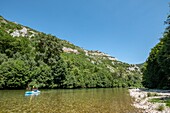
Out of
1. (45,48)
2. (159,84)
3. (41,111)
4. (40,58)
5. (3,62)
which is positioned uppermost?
(45,48)

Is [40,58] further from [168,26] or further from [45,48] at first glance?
[168,26]

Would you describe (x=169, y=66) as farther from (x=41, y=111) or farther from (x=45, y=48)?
(x=45, y=48)

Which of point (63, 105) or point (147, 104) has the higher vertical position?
point (147, 104)

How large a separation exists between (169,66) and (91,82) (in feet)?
183

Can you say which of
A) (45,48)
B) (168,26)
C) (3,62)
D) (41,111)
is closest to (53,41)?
(45,48)

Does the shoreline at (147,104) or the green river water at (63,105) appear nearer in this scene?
the shoreline at (147,104)

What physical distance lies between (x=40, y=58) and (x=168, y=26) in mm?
52360

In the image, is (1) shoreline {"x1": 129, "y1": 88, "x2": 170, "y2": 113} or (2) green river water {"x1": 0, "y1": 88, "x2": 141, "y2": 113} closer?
(1) shoreline {"x1": 129, "y1": 88, "x2": 170, "y2": 113}

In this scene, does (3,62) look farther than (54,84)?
No

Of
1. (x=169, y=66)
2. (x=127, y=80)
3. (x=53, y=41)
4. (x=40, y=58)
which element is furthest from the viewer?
(x=127, y=80)

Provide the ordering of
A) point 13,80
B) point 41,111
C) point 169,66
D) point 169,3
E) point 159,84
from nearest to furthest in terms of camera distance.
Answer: point 41,111 → point 169,3 → point 169,66 → point 13,80 → point 159,84

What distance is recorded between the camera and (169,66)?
48.7 m

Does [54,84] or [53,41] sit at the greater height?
[53,41]

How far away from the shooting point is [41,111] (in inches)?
756
